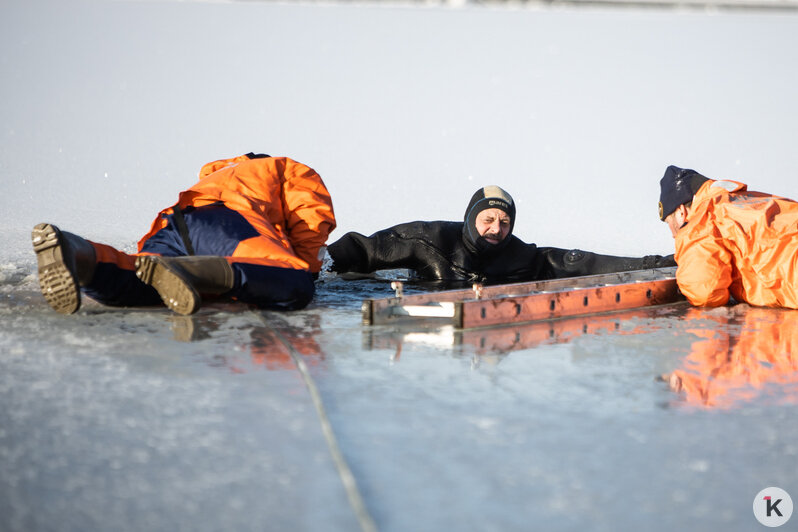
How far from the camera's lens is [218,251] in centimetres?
327

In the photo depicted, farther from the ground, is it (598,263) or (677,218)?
(677,218)

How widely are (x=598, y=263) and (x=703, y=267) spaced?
112cm

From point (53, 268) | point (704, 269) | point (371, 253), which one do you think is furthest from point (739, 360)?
point (371, 253)

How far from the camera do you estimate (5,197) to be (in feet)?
33.3

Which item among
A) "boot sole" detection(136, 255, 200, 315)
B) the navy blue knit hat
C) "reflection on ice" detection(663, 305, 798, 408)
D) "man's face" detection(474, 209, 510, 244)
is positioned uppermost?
the navy blue knit hat

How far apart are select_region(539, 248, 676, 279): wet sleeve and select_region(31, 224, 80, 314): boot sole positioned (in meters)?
2.82

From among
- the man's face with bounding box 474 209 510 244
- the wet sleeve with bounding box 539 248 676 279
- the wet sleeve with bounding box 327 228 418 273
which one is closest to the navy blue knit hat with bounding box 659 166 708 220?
the wet sleeve with bounding box 539 248 676 279

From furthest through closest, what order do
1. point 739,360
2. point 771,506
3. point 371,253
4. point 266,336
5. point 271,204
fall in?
point 371,253 < point 271,204 < point 266,336 < point 739,360 < point 771,506

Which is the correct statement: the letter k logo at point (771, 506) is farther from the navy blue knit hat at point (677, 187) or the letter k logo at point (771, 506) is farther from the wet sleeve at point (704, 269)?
the navy blue knit hat at point (677, 187)

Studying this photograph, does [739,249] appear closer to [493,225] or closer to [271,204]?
[493,225]

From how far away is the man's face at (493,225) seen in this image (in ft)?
15.1

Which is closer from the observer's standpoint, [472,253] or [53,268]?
[53,268]

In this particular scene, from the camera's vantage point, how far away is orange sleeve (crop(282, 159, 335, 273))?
12.6ft

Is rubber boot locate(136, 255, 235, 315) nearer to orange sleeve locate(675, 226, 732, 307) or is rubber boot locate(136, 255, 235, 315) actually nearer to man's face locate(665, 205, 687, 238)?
orange sleeve locate(675, 226, 732, 307)
